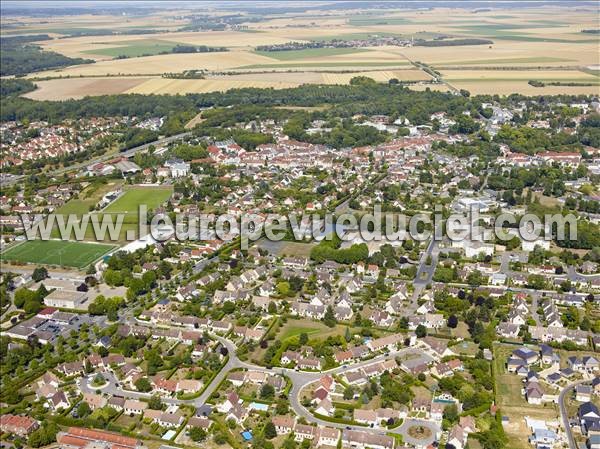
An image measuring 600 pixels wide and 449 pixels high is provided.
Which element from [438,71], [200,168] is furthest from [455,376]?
[438,71]

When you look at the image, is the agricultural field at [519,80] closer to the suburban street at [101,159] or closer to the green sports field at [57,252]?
the suburban street at [101,159]

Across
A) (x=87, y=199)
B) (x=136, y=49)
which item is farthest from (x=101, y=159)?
(x=136, y=49)

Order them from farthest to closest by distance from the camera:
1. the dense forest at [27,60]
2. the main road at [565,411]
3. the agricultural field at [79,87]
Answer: the dense forest at [27,60] → the agricultural field at [79,87] → the main road at [565,411]

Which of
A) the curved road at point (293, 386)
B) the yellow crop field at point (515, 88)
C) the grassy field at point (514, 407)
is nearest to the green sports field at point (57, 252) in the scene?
the curved road at point (293, 386)

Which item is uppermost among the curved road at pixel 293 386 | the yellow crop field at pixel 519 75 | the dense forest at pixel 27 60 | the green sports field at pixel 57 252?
the dense forest at pixel 27 60

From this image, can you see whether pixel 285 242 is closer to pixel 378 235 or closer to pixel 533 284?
pixel 378 235

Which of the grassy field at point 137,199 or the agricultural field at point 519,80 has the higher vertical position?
the agricultural field at point 519,80

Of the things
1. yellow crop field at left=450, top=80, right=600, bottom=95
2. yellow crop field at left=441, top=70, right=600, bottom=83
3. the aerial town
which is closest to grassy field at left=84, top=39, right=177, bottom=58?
yellow crop field at left=441, top=70, right=600, bottom=83
